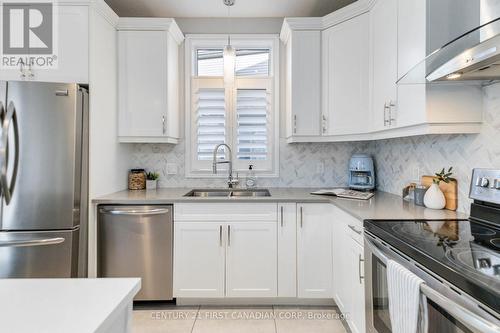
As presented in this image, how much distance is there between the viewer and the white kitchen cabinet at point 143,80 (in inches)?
104

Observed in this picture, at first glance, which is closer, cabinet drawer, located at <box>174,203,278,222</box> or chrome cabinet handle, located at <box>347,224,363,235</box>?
chrome cabinet handle, located at <box>347,224,363,235</box>

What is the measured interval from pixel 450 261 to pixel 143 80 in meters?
2.63

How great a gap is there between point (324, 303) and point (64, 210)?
215cm

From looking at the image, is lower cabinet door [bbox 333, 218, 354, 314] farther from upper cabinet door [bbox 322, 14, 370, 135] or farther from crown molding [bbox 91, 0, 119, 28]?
crown molding [bbox 91, 0, 119, 28]

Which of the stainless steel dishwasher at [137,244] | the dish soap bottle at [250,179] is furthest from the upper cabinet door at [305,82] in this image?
the stainless steel dishwasher at [137,244]

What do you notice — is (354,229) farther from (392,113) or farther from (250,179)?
(250,179)

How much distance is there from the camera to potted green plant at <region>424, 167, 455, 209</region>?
1798mm

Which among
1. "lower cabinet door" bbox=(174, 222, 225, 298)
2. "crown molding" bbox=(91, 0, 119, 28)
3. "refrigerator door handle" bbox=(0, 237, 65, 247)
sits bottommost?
"lower cabinet door" bbox=(174, 222, 225, 298)

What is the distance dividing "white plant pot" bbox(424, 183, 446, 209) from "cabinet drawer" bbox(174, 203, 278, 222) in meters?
1.08

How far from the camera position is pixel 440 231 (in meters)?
1.34

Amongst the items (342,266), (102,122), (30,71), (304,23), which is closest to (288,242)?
(342,266)

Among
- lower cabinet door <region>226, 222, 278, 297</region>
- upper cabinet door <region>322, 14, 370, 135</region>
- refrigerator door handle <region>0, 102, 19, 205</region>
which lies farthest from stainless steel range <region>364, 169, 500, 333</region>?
refrigerator door handle <region>0, 102, 19, 205</region>

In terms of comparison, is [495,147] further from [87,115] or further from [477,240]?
[87,115]

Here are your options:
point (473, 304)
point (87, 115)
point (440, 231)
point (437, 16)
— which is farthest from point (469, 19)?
point (87, 115)
